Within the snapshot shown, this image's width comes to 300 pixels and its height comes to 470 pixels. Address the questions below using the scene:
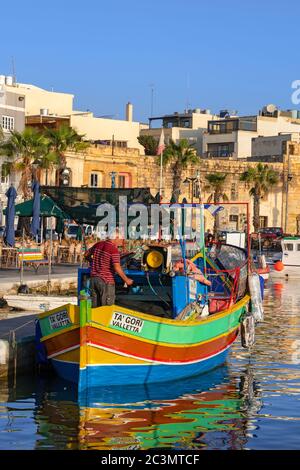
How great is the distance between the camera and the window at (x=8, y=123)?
6245cm

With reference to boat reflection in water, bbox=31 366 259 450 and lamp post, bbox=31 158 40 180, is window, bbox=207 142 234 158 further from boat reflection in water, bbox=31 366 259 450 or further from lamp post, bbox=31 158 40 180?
boat reflection in water, bbox=31 366 259 450

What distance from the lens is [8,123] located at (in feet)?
206

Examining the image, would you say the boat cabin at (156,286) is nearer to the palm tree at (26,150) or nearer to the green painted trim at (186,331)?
the green painted trim at (186,331)

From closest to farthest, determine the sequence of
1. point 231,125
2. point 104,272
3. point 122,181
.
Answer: point 104,272 < point 122,181 < point 231,125

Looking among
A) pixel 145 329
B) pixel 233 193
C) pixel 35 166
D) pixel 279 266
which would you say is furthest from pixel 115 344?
pixel 233 193

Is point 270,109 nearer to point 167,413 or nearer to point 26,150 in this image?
point 26,150

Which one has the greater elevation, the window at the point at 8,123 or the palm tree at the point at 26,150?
the window at the point at 8,123

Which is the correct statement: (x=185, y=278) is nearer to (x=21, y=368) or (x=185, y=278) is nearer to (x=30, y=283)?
(x=21, y=368)

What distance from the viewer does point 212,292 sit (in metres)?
22.2

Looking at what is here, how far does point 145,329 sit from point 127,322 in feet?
1.35

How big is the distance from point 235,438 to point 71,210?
76.8ft

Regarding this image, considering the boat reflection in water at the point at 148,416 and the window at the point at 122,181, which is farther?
the window at the point at 122,181

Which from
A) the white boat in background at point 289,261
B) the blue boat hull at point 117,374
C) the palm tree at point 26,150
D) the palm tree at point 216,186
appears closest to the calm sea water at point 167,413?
the blue boat hull at point 117,374
